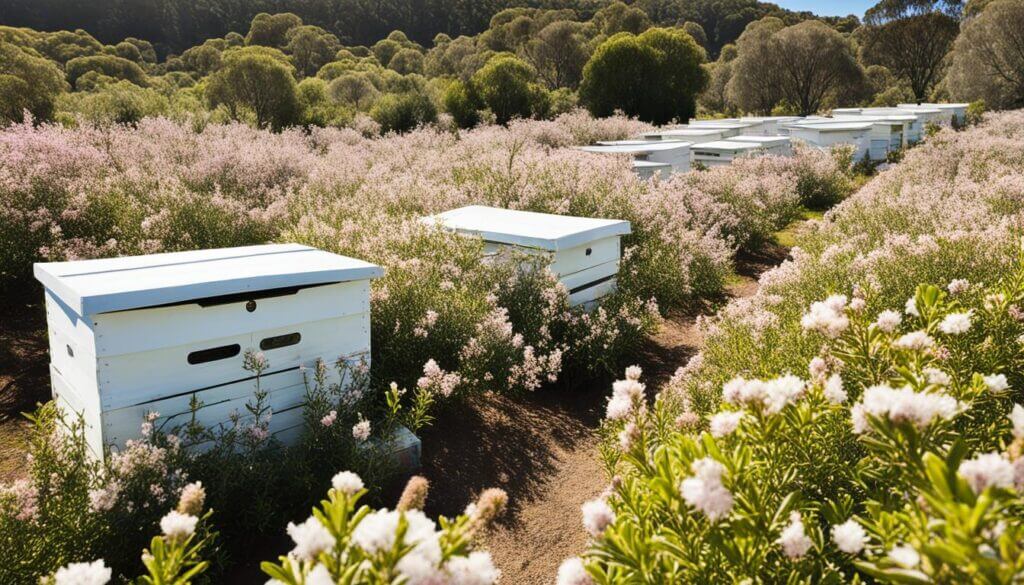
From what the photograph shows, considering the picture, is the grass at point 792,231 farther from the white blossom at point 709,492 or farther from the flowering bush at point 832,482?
the white blossom at point 709,492

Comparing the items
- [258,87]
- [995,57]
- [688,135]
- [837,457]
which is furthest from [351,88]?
[837,457]

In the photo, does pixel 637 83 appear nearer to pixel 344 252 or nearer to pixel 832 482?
pixel 344 252

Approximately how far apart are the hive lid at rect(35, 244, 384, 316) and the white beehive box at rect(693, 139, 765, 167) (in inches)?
472

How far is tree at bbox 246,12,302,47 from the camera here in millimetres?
65062

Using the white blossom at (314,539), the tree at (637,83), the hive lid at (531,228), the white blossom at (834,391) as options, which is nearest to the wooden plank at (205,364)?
the hive lid at (531,228)

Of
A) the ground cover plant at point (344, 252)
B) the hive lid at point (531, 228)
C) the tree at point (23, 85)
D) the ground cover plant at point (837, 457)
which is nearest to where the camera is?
the ground cover plant at point (837, 457)

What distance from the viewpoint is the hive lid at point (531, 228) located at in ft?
19.2

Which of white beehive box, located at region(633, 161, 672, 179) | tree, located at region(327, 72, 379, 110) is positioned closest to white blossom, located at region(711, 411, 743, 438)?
white beehive box, located at region(633, 161, 672, 179)

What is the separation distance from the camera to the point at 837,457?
8.29 ft

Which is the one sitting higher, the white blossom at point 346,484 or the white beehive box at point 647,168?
the white beehive box at point 647,168

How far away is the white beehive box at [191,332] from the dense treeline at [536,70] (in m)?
6.66

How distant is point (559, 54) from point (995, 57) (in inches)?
1167

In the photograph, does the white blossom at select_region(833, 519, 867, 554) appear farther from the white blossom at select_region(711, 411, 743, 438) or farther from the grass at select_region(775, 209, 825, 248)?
the grass at select_region(775, 209, 825, 248)

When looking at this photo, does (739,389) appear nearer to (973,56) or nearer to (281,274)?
(281,274)
